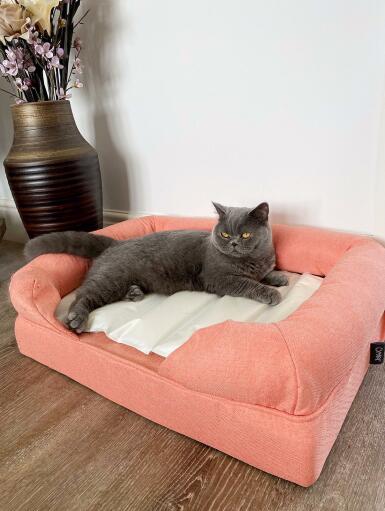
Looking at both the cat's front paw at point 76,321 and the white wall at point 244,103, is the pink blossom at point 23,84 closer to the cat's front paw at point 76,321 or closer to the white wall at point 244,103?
the white wall at point 244,103

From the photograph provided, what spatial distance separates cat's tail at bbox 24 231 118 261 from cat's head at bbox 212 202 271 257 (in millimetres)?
452

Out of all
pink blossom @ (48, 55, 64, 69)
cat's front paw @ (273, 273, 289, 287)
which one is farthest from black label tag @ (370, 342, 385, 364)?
pink blossom @ (48, 55, 64, 69)

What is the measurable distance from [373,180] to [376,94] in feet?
0.89

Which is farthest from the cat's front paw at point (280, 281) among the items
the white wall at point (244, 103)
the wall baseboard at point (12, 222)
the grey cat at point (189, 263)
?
the wall baseboard at point (12, 222)

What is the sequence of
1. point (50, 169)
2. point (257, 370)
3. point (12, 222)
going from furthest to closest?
point (12, 222), point (50, 169), point (257, 370)

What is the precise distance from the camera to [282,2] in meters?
1.26

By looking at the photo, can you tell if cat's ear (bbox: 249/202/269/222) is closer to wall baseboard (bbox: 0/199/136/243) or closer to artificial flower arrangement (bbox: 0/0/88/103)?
artificial flower arrangement (bbox: 0/0/88/103)

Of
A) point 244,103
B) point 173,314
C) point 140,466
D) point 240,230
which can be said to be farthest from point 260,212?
point 140,466

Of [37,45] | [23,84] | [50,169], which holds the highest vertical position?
[37,45]

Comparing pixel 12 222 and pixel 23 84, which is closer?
pixel 23 84

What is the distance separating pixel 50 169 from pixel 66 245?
389mm

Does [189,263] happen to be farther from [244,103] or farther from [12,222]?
[12,222]

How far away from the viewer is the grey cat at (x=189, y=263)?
1.18 meters

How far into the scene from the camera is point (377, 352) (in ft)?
3.31
